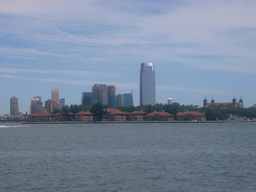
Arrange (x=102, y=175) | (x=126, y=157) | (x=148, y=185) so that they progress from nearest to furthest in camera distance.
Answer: (x=148, y=185) → (x=102, y=175) → (x=126, y=157)

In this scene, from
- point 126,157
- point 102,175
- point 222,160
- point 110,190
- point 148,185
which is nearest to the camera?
point 110,190

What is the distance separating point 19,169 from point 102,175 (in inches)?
358

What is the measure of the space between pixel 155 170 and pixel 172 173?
217cm

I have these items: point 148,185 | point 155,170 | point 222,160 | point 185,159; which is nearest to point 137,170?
point 155,170

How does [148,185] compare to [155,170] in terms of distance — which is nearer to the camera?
[148,185]

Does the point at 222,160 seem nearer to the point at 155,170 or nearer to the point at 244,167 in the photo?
the point at 244,167

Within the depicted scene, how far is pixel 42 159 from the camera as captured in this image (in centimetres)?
4216

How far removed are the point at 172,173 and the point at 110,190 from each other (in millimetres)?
8505

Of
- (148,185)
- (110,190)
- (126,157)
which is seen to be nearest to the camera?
(110,190)

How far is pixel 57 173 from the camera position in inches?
1275

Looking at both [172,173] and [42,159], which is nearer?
[172,173]

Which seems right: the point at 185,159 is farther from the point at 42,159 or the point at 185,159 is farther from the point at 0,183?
the point at 0,183

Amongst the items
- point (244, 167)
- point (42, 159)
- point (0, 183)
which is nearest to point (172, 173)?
point (244, 167)

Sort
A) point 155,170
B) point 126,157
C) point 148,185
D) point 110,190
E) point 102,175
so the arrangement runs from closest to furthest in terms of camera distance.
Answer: point 110,190 < point 148,185 < point 102,175 < point 155,170 < point 126,157
